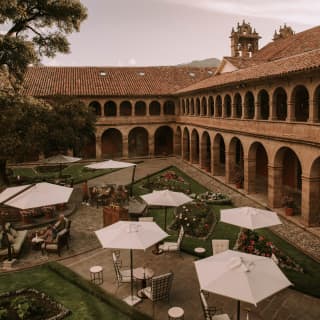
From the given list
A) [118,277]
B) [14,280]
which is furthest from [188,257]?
[14,280]

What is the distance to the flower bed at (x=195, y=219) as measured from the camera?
47.0 feet

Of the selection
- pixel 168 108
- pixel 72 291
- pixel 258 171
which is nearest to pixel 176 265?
pixel 72 291

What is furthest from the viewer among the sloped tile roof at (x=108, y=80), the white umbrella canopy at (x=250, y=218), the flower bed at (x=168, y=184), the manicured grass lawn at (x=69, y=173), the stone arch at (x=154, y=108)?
the stone arch at (x=154, y=108)

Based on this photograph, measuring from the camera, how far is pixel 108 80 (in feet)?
124

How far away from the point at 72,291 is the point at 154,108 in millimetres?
30593

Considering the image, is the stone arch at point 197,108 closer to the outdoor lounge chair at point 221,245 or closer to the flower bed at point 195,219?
the flower bed at point 195,219

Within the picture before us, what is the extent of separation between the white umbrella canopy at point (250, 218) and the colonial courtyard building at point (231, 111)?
498 cm

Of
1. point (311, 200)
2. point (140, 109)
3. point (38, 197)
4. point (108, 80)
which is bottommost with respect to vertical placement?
point (311, 200)

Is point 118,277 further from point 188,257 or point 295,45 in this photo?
point 295,45

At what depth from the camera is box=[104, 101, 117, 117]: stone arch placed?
37500 millimetres

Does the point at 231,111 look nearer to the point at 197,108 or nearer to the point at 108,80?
the point at 197,108

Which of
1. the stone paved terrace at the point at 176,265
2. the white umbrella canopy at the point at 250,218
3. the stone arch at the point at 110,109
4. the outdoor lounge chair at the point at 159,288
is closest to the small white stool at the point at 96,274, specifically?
the stone paved terrace at the point at 176,265

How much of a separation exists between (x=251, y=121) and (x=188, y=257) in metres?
10.6

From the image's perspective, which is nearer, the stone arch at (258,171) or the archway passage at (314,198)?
the archway passage at (314,198)
